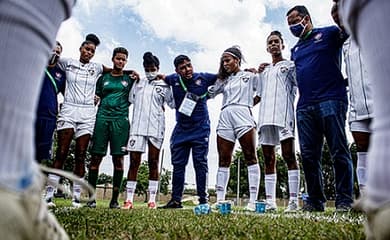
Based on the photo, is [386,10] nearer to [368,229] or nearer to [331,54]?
[368,229]

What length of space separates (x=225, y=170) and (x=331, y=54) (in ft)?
7.64

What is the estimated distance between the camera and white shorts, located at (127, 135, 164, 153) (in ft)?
20.3

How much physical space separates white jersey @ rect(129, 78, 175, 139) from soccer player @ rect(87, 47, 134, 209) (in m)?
0.17

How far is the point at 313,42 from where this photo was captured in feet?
15.5

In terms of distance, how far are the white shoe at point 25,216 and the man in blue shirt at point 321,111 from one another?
12.8 ft

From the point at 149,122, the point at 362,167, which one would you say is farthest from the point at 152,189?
the point at 362,167

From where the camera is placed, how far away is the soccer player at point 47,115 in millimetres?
4949

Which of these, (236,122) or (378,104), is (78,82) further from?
(378,104)

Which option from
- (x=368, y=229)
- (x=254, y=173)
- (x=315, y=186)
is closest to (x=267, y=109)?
(x=254, y=173)

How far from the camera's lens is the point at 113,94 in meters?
6.24

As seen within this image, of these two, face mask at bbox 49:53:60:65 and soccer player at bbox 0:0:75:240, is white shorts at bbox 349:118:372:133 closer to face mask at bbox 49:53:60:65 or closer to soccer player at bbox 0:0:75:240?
soccer player at bbox 0:0:75:240

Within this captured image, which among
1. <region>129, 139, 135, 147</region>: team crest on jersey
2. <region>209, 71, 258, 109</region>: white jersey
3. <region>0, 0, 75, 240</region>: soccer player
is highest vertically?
<region>209, 71, 258, 109</region>: white jersey

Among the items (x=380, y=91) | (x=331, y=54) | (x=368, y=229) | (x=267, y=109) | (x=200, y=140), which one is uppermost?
(x=331, y=54)

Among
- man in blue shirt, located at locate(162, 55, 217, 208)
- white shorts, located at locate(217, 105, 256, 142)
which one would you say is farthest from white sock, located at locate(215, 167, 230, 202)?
white shorts, located at locate(217, 105, 256, 142)
